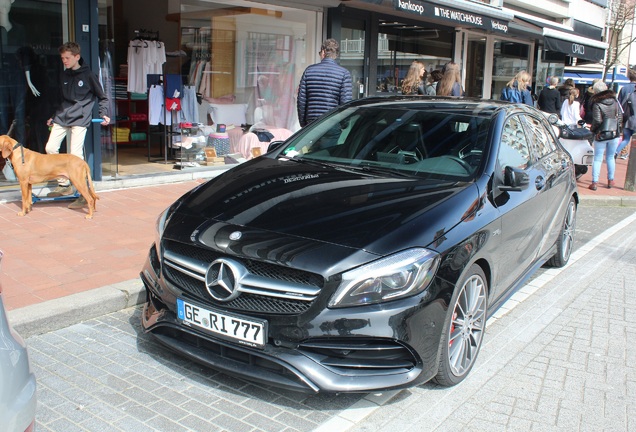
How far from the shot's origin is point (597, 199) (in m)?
10.6

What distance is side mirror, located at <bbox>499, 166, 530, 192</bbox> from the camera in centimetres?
416

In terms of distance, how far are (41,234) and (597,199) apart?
28.5 feet

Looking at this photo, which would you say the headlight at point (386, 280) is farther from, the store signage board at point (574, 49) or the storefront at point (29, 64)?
the store signage board at point (574, 49)

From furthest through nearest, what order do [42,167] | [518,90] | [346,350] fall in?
[518,90], [42,167], [346,350]

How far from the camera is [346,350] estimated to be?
314cm

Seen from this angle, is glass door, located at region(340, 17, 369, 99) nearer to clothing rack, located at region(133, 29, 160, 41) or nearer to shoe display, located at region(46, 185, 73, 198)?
clothing rack, located at region(133, 29, 160, 41)

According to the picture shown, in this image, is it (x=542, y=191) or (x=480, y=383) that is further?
(x=542, y=191)

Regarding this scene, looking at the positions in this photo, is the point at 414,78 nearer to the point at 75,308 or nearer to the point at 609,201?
the point at 609,201

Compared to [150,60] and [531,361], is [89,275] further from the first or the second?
[150,60]

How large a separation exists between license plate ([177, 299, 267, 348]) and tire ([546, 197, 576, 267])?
390 cm

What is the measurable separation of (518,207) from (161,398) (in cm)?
272

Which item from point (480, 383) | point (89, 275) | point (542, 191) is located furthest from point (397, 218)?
point (89, 275)

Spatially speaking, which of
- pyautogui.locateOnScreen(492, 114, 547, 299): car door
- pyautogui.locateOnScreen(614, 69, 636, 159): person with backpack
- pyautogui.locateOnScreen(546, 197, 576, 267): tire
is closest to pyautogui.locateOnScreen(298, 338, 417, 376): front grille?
pyautogui.locateOnScreen(492, 114, 547, 299): car door

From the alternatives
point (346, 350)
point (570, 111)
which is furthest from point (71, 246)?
point (570, 111)
